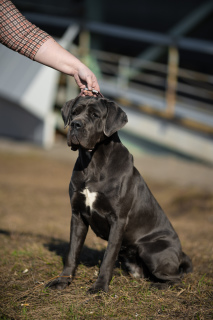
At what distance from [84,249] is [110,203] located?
4.62 ft

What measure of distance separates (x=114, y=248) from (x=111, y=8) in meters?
12.3

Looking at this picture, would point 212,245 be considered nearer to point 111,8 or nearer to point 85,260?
point 85,260

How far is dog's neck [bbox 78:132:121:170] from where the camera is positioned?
3520 millimetres

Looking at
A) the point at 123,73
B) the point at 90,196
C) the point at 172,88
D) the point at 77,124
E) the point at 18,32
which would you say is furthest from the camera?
the point at 123,73

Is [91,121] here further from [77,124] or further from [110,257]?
[110,257]

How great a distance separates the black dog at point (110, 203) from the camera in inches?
135

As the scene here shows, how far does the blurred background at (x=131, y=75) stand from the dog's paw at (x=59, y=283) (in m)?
7.06

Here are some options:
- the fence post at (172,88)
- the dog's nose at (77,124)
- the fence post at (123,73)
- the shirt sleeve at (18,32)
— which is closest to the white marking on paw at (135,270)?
the dog's nose at (77,124)

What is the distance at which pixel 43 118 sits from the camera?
505 inches

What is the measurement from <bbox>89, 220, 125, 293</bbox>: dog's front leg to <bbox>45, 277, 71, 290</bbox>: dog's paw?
24 centimetres

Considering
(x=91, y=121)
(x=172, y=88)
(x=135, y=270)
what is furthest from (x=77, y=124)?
(x=172, y=88)

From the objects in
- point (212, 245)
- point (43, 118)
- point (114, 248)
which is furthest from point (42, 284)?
point (43, 118)

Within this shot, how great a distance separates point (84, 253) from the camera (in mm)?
4480

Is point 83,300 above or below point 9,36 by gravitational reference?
below
